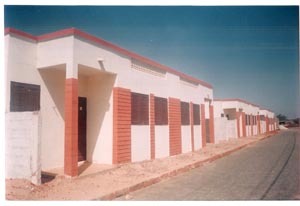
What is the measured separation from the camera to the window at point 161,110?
12.8 m

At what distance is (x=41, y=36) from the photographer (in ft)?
28.5

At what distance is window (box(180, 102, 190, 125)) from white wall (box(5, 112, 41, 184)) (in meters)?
9.26

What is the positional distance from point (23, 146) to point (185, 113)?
32.2 feet

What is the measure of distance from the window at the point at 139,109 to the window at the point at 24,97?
356 cm

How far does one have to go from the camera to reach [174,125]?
14242 mm

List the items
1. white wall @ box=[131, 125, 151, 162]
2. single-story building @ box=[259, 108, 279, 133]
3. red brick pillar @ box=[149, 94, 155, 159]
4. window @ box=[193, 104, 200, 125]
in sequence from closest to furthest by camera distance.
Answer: white wall @ box=[131, 125, 151, 162] → red brick pillar @ box=[149, 94, 155, 159] → window @ box=[193, 104, 200, 125] → single-story building @ box=[259, 108, 279, 133]

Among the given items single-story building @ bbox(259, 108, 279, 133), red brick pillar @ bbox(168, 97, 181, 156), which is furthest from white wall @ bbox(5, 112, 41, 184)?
single-story building @ bbox(259, 108, 279, 133)

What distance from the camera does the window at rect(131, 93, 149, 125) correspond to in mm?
11125

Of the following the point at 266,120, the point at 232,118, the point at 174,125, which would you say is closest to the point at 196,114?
the point at 174,125

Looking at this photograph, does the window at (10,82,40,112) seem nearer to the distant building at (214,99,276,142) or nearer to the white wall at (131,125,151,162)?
the white wall at (131,125,151,162)
